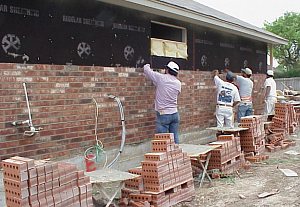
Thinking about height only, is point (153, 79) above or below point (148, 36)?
below

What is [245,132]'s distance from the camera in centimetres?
991

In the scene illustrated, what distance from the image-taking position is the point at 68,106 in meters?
6.89

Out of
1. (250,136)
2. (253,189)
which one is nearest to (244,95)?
(250,136)

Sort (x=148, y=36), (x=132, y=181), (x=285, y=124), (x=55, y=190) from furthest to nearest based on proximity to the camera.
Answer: (x=285, y=124), (x=148, y=36), (x=132, y=181), (x=55, y=190)

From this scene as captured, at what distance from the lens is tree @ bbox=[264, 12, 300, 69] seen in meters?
49.2

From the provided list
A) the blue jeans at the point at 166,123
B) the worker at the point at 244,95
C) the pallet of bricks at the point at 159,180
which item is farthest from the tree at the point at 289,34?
the pallet of bricks at the point at 159,180

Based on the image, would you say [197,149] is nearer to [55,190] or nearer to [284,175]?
[284,175]

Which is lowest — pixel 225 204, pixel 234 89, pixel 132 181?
pixel 225 204

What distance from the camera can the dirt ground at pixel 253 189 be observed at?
255 inches

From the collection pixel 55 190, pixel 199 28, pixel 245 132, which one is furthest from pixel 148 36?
pixel 55 190

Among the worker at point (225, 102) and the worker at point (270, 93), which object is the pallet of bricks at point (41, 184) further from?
the worker at point (270, 93)

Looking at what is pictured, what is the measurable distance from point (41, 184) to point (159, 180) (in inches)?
75.9

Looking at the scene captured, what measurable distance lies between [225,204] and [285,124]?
22.0ft

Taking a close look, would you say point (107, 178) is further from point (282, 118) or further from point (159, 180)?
point (282, 118)
